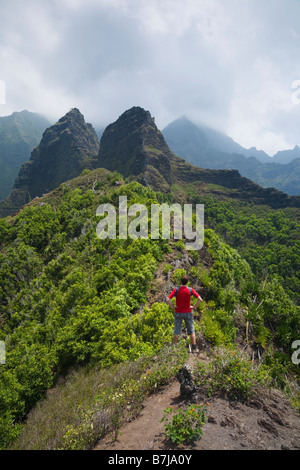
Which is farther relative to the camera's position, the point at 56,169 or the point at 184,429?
the point at 56,169

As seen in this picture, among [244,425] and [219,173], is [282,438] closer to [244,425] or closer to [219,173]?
[244,425]

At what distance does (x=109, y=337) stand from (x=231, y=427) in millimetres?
6639

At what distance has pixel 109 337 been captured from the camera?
10539 millimetres

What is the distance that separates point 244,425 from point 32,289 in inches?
1095

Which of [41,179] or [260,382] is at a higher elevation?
[41,179]

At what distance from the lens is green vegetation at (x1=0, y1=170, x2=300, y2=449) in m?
6.08

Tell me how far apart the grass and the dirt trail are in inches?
13.2

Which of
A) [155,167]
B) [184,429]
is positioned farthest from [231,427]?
[155,167]

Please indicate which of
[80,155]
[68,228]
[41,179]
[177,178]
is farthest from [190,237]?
[41,179]

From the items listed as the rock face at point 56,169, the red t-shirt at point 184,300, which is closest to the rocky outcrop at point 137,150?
the rock face at point 56,169

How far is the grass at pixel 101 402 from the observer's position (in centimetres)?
509

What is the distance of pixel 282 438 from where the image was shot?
4.77 meters

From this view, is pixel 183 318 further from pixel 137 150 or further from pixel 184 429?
pixel 137 150

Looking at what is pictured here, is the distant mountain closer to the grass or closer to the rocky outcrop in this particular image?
the rocky outcrop
